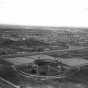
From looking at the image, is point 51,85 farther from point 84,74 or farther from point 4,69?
point 4,69

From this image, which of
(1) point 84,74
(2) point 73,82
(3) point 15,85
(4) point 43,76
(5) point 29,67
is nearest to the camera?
(3) point 15,85

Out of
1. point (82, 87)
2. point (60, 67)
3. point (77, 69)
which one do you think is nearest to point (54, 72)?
point (60, 67)

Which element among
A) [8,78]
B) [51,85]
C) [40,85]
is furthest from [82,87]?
[8,78]

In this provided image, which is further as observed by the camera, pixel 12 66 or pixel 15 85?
pixel 12 66

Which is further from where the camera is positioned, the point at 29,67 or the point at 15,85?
the point at 29,67

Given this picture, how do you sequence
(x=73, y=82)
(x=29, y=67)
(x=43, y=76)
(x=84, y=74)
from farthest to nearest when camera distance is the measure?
(x=29, y=67)
(x=84, y=74)
(x=43, y=76)
(x=73, y=82)

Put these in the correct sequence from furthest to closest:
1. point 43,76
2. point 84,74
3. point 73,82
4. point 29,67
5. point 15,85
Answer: point 29,67 → point 84,74 → point 43,76 → point 73,82 → point 15,85

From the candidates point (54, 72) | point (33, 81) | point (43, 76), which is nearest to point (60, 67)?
point (54, 72)

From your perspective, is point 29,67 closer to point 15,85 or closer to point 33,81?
point 33,81
